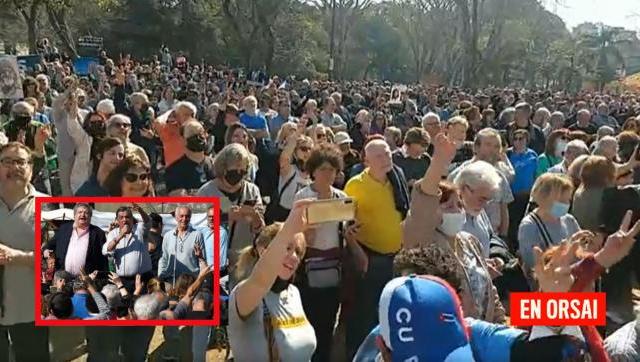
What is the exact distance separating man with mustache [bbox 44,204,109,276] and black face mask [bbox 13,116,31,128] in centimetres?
433

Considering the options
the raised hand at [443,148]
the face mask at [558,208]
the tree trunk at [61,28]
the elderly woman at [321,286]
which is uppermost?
the tree trunk at [61,28]

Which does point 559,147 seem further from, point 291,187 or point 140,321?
point 140,321

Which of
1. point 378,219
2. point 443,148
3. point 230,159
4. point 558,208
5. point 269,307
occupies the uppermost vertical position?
point 443,148

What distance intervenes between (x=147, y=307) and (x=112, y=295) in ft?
0.45

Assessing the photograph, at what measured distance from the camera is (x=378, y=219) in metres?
5.31

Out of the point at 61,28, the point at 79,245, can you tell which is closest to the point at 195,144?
the point at 79,245

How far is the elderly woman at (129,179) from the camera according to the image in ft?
14.6

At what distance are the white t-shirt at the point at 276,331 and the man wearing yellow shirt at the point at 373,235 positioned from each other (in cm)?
135

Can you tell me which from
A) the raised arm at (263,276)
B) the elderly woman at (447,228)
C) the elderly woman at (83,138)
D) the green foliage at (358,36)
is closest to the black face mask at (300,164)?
the elderly woman at (83,138)

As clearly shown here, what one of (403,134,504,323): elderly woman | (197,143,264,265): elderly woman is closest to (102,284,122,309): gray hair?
(403,134,504,323): elderly woman

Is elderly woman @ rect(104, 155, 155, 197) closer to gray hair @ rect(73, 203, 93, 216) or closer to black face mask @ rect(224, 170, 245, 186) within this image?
black face mask @ rect(224, 170, 245, 186)

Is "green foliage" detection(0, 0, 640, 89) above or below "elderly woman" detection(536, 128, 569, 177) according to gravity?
above

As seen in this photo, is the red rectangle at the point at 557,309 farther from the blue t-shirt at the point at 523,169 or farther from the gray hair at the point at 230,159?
the blue t-shirt at the point at 523,169

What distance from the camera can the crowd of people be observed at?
2.74 m
